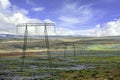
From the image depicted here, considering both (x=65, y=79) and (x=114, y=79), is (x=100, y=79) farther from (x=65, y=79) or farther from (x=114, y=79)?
(x=65, y=79)

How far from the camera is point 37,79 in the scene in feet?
158

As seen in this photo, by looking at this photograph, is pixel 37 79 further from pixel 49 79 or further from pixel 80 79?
pixel 80 79

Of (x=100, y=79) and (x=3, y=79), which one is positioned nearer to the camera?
(x=100, y=79)

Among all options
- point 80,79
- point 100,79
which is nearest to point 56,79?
point 80,79

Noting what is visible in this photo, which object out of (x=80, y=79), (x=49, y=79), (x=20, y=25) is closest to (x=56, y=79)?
(x=49, y=79)

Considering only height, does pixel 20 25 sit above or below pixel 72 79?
above

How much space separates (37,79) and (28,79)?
1606 millimetres

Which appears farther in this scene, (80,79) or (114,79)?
(80,79)

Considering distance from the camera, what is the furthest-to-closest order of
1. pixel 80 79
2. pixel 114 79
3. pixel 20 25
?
1. pixel 20 25
2. pixel 80 79
3. pixel 114 79

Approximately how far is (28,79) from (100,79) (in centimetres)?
1272

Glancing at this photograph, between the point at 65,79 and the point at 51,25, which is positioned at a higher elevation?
the point at 51,25

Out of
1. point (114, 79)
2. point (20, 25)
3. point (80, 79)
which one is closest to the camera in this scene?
point (114, 79)

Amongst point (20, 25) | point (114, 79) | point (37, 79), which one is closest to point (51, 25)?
point (20, 25)

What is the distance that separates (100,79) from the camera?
4547 centimetres
